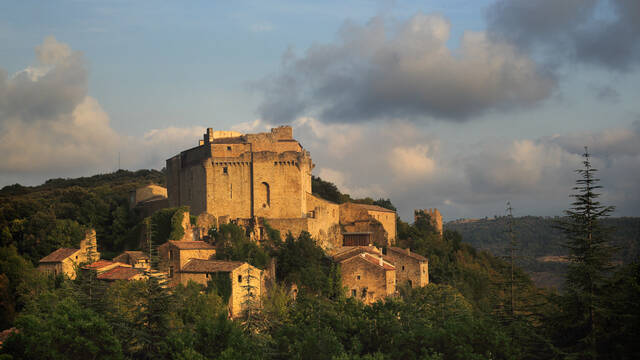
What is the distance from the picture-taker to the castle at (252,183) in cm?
5634

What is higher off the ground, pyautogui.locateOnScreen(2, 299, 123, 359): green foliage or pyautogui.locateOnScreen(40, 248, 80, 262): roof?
pyautogui.locateOnScreen(40, 248, 80, 262): roof

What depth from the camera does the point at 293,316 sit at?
40344 mm

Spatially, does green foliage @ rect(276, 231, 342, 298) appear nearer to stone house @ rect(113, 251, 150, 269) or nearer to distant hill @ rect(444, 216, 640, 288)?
stone house @ rect(113, 251, 150, 269)

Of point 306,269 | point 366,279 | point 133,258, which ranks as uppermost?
point 133,258

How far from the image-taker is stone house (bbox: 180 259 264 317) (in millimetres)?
44094

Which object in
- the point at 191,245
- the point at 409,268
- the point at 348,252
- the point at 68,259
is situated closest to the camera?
the point at 191,245

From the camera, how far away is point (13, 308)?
46.4 metres

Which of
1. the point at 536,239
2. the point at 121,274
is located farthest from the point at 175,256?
the point at 536,239

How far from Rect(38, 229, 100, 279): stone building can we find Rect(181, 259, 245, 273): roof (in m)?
8.73

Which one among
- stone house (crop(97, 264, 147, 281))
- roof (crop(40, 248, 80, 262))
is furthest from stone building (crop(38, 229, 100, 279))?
stone house (crop(97, 264, 147, 281))

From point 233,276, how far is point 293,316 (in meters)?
6.04

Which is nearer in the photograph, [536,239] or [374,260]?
[374,260]

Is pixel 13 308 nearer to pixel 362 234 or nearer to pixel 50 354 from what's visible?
pixel 50 354

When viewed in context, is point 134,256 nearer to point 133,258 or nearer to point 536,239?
point 133,258
